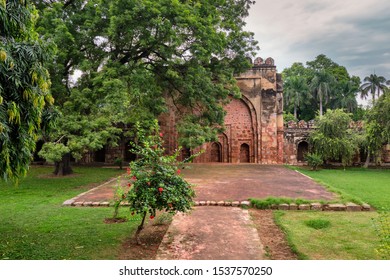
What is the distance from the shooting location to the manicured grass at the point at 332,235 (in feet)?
13.5

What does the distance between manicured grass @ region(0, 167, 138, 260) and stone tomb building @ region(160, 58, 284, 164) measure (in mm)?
12998

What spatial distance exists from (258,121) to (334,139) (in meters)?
5.04

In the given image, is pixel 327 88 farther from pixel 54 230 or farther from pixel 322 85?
pixel 54 230

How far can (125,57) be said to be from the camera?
1249 cm

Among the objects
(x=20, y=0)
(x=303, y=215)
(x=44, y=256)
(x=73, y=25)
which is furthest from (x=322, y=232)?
(x=73, y=25)

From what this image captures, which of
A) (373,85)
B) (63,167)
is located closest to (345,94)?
(373,85)

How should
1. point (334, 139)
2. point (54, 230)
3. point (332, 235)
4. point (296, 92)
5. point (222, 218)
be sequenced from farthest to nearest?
point (296, 92) < point (334, 139) < point (222, 218) < point (54, 230) < point (332, 235)

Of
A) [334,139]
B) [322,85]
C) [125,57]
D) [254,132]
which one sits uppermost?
[322,85]

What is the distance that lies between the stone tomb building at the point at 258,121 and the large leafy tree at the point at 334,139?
318 cm

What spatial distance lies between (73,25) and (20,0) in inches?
296

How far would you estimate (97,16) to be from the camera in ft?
34.6

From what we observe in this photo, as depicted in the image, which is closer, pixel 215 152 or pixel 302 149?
pixel 215 152

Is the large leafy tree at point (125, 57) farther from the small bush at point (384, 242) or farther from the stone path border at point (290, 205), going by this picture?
the small bush at point (384, 242)

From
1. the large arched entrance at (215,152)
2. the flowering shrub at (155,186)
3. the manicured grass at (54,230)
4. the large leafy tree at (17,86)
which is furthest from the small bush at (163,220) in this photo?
the large arched entrance at (215,152)
